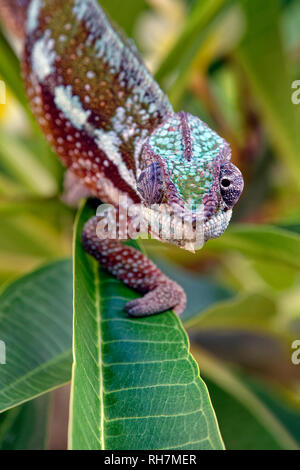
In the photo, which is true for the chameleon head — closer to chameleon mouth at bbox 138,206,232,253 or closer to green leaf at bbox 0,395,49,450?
chameleon mouth at bbox 138,206,232,253

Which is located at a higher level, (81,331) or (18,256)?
(18,256)

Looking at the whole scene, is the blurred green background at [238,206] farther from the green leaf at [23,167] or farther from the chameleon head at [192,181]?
the chameleon head at [192,181]

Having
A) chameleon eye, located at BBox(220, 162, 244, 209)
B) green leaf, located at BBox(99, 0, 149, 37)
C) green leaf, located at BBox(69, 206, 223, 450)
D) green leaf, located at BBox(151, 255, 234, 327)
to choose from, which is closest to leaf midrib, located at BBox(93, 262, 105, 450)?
green leaf, located at BBox(69, 206, 223, 450)

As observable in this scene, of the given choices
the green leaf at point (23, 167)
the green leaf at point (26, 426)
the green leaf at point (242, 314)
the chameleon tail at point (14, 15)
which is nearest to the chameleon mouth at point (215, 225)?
the green leaf at point (242, 314)

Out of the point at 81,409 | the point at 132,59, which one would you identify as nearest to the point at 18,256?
the point at 132,59

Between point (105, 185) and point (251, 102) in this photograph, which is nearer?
point (105, 185)

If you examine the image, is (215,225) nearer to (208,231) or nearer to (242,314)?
(208,231)

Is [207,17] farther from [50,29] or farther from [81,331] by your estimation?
[81,331]
